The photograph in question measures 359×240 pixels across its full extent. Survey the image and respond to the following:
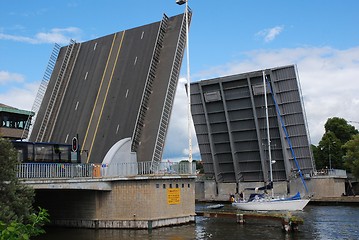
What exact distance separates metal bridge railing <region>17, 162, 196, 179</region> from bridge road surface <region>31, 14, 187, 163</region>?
2.40 meters

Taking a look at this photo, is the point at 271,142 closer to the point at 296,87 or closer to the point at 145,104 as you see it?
the point at 296,87

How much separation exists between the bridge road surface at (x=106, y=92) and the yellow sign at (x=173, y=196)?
12.6ft

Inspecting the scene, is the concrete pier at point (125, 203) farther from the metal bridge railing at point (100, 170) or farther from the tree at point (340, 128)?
the tree at point (340, 128)

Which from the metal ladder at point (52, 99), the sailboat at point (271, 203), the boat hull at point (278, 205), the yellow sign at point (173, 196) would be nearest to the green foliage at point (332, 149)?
the sailboat at point (271, 203)

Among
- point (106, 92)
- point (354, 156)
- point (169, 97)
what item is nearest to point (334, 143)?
point (354, 156)

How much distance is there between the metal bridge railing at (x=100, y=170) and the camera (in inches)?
773

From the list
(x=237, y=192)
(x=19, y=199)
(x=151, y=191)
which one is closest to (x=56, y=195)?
(x=151, y=191)

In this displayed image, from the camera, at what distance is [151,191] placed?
21453 mm

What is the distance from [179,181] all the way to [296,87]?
1564cm

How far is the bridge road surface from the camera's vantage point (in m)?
25.2

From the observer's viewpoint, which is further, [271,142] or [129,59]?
[271,142]

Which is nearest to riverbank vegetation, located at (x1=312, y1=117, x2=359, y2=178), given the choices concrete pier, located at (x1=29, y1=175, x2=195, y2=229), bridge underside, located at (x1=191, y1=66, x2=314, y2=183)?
bridge underside, located at (x1=191, y1=66, x2=314, y2=183)

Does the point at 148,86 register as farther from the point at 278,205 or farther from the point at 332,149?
the point at 332,149

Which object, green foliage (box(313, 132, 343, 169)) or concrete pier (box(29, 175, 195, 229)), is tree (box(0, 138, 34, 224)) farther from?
green foliage (box(313, 132, 343, 169))
